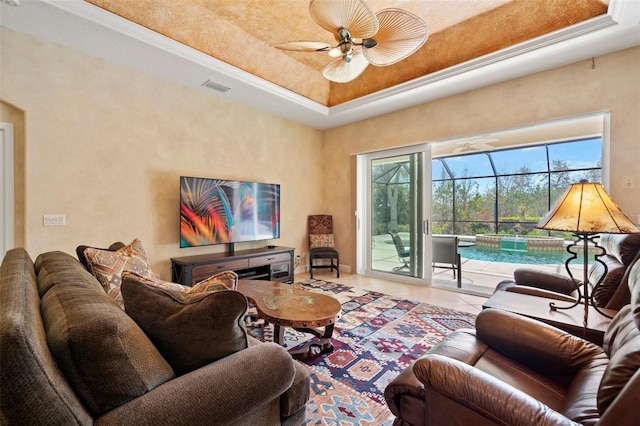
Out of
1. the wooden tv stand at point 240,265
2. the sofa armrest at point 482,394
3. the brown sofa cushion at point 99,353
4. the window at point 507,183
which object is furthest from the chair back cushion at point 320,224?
the brown sofa cushion at point 99,353

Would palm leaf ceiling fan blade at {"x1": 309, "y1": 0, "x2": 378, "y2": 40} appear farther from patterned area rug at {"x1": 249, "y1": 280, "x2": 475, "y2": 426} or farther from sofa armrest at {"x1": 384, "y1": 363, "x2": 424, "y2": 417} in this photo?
patterned area rug at {"x1": 249, "y1": 280, "x2": 475, "y2": 426}

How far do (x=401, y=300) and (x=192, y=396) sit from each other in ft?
10.8

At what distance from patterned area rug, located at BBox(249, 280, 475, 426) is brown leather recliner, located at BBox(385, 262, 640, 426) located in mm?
608

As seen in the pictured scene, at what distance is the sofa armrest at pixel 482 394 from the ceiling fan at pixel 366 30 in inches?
84.5

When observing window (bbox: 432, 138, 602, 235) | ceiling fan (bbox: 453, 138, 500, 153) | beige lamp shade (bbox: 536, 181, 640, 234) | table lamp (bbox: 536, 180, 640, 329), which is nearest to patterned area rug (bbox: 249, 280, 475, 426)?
table lamp (bbox: 536, 180, 640, 329)

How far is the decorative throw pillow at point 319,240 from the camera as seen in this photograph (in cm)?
537

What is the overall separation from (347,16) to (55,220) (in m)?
3.44

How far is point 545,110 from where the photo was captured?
3396 millimetres

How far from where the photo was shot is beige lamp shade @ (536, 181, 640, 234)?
60.3 inches

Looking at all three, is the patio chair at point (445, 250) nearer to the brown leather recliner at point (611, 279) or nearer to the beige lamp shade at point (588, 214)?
the brown leather recliner at point (611, 279)

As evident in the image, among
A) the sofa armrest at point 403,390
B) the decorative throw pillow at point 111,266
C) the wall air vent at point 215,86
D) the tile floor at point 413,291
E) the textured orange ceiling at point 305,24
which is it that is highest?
the textured orange ceiling at point 305,24

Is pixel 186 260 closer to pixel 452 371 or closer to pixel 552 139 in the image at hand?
pixel 452 371

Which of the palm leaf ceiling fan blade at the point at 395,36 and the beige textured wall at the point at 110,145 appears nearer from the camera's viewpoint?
the palm leaf ceiling fan blade at the point at 395,36

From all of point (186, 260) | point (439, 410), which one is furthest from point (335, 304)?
point (186, 260)
